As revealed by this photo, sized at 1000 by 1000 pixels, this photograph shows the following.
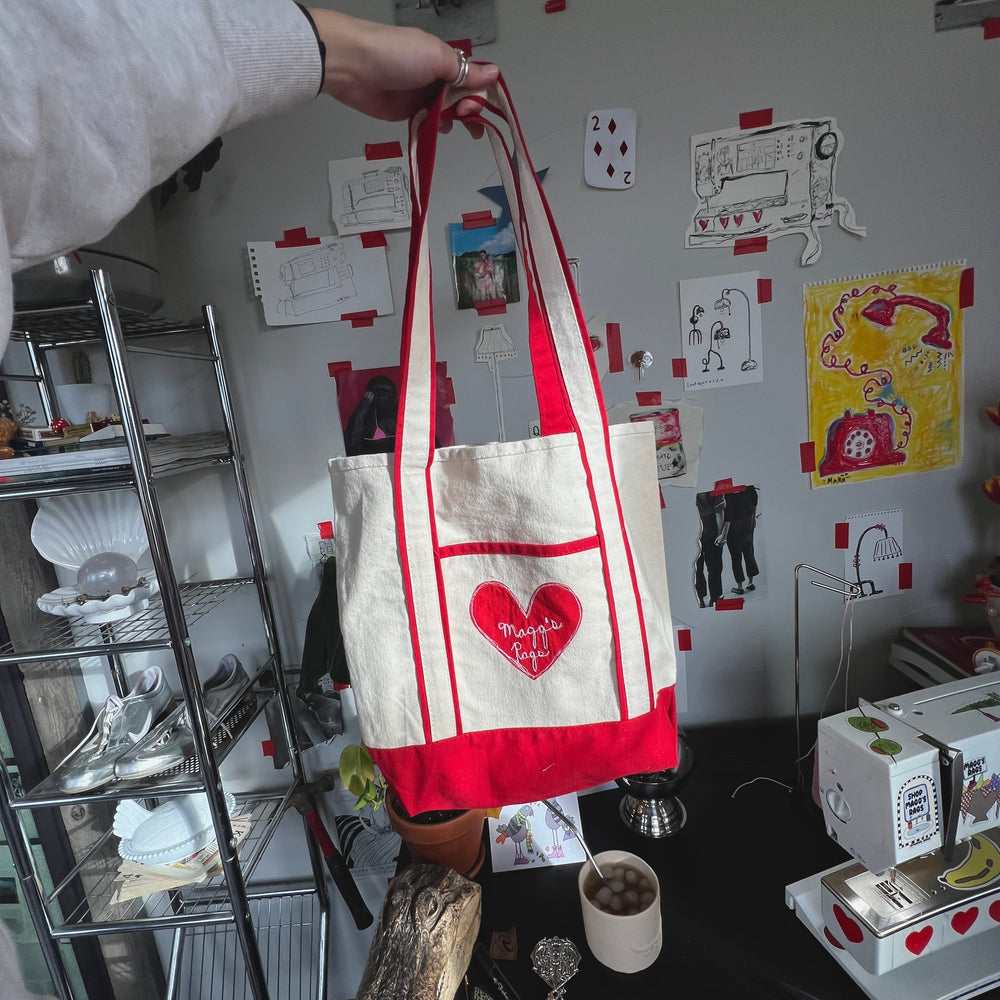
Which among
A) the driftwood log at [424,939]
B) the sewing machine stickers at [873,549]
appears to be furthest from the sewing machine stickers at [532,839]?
the sewing machine stickers at [873,549]

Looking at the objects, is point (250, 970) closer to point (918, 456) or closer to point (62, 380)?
point (62, 380)

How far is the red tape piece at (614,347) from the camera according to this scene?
3.46 feet

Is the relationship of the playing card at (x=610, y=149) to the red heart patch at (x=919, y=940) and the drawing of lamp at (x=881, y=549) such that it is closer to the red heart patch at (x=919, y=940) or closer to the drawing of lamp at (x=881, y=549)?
the drawing of lamp at (x=881, y=549)

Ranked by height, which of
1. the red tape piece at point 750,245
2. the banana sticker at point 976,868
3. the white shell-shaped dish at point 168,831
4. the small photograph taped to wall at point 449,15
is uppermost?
the small photograph taped to wall at point 449,15

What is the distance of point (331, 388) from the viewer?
1081mm

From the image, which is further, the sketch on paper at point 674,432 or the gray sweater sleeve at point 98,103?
the sketch on paper at point 674,432

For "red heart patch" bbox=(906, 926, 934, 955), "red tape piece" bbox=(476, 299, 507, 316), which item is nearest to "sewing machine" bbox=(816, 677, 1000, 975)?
"red heart patch" bbox=(906, 926, 934, 955)

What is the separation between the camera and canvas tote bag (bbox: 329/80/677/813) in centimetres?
60

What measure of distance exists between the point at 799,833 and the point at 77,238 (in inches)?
49.4

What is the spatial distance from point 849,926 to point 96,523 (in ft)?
4.60

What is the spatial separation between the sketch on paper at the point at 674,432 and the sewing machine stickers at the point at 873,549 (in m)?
0.36

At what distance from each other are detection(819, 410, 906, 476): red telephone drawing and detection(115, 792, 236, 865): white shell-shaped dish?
4.57 feet

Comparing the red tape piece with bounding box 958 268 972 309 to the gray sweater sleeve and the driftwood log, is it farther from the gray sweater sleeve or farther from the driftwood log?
the driftwood log

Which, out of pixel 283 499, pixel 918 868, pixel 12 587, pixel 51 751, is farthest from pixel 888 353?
pixel 51 751
